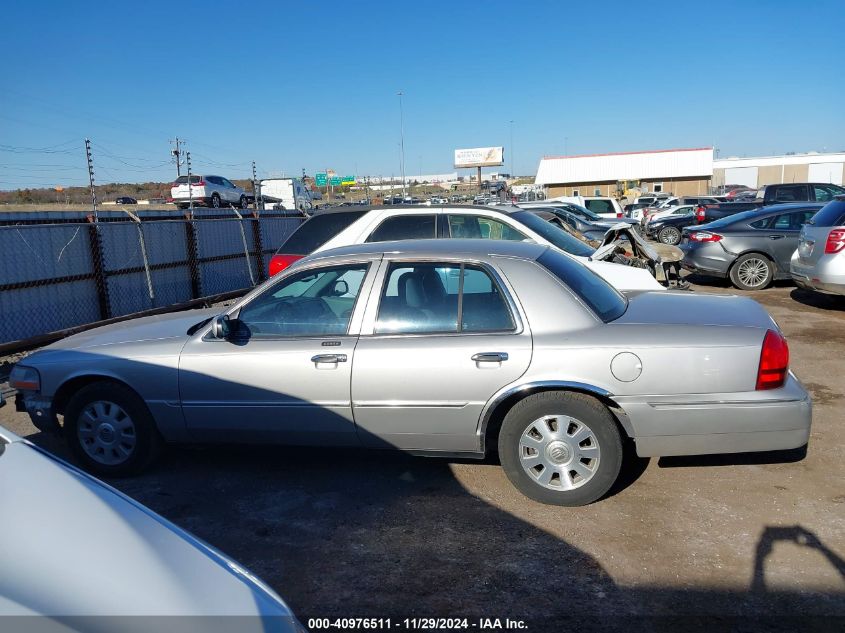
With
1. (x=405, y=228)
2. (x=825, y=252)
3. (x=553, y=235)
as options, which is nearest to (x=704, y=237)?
(x=825, y=252)

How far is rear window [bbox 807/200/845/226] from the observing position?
9453 millimetres

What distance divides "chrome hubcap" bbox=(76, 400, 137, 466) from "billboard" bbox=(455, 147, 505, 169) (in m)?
75.5

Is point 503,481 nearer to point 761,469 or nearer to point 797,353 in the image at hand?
point 761,469

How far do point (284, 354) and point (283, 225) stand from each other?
13.0 metres

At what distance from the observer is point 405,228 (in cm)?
804

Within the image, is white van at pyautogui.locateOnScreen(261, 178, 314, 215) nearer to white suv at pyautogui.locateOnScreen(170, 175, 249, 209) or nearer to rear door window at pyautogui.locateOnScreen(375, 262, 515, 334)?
white suv at pyautogui.locateOnScreen(170, 175, 249, 209)

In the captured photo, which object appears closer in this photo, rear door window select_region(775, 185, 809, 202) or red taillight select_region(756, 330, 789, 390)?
red taillight select_region(756, 330, 789, 390)

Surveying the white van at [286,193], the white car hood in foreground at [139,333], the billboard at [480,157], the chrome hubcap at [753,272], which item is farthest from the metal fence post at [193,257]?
the billboard at [480,157]

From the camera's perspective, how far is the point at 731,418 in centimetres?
395

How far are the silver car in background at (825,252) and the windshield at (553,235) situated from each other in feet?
11.3

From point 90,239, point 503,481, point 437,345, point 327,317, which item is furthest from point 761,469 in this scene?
point 90,239

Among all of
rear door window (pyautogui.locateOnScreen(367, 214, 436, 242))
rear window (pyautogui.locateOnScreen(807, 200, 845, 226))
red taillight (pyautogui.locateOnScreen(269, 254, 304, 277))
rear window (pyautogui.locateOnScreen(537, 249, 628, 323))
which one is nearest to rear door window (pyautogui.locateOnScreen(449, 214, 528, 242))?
rear door window (pyautogui.locateOnScreen(367, 214, 436, 242))

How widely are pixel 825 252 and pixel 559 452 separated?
7234mm

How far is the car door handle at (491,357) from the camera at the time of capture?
4.09 metres
